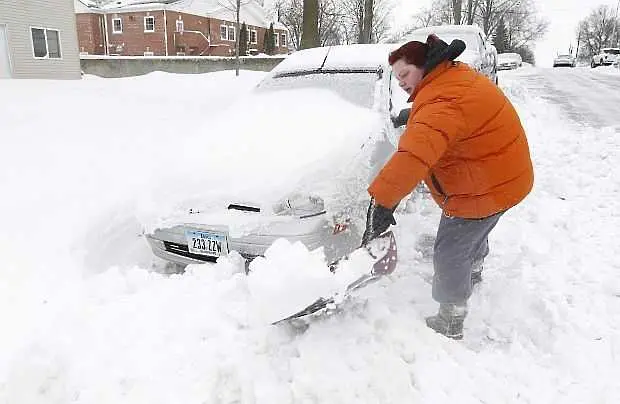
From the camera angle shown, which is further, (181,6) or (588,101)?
(181,6)

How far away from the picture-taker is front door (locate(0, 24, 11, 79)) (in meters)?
16.2

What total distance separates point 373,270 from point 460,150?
759 mm

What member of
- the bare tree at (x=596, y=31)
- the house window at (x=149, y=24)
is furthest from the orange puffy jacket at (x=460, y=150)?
the bare tree at (x=596, y=31)

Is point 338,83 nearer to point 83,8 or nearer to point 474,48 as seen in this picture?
point 474,48

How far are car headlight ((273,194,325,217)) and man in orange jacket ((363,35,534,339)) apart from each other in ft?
2.14

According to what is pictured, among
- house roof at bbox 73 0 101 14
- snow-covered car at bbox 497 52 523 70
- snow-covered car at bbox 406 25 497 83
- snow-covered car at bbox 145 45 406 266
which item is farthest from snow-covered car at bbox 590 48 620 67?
snow-covered car at bbox 145 45 406 266

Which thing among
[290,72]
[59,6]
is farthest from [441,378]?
[59,6]

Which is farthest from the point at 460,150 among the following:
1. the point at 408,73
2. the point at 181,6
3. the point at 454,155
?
the point at 181,6

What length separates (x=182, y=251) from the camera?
3469mm

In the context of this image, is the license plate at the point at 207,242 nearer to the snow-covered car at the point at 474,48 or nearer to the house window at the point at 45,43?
the snow-covered car at the point at 474,48

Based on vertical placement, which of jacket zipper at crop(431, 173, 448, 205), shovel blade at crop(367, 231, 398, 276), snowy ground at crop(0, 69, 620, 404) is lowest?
snowy ground at crop(0, 69, 620, 404)

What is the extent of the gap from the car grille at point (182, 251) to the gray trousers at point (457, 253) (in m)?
1.49

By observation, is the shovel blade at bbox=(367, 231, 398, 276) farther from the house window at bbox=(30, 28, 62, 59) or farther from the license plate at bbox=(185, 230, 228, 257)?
the house window at bbox=(30, 28, 62, 59)

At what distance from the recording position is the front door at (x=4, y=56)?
16.2 meters
